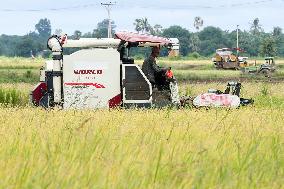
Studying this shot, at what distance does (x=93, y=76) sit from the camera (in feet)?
53.5

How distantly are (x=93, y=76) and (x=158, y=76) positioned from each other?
1.96 meters

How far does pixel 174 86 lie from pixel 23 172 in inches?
484

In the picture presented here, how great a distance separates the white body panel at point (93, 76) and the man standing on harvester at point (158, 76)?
1.13 metres

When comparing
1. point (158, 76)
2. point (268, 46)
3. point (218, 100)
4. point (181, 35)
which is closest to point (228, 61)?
point (268, 46)

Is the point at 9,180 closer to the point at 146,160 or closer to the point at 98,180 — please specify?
the point at 98,180

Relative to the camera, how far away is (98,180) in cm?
471

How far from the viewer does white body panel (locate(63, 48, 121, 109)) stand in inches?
643

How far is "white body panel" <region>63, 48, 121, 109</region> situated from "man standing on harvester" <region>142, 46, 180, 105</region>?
1.13 metres

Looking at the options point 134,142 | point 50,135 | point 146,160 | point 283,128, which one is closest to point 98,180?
point 146,160

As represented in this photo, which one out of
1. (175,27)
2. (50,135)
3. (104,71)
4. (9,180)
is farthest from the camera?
(175,27)

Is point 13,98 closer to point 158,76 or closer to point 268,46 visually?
point 158,76

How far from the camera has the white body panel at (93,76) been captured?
1633cm

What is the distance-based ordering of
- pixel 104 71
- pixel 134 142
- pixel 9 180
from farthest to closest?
pixel 104 71 → pixel 134 142 → pixel 9 180

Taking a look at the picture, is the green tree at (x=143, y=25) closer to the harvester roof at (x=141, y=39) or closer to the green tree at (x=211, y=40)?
the green tree at (x=211, y=40)
